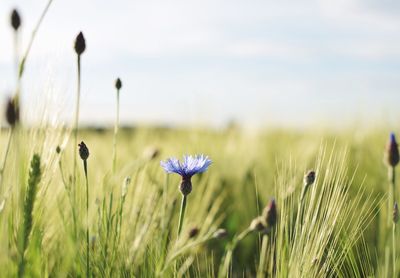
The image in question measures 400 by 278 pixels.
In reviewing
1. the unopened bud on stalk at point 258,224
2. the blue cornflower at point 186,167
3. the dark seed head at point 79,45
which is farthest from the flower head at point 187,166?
the dark seed head at point 79,45

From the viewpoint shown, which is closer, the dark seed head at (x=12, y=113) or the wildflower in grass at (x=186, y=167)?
the dark seed head at (x=12, y=113)

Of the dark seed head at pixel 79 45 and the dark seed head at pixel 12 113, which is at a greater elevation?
the dark seed head at pixel 79 45

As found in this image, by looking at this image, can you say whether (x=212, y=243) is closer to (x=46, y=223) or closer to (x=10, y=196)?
(x=46, y=223)

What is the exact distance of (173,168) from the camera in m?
0.97

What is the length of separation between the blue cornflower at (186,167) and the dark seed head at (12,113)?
299 millimetres

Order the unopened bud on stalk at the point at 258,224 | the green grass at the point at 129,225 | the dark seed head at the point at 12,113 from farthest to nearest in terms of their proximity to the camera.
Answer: the unopened bud on stalk at the point at 258,224
the green grass at the point at 129,225
the dark seed head at the point at 12,113

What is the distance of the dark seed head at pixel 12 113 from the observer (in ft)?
2.30

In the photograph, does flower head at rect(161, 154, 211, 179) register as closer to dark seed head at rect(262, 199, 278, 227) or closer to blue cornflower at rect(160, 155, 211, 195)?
blue cornflower at rect(160, 155, 211, 195)

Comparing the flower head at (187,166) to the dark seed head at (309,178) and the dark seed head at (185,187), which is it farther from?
the dark seed head at (309,178)

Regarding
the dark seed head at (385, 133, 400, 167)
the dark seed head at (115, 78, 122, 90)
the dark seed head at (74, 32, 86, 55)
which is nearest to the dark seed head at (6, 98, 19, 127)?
the dark seed head at (74, 32, 86, 55)

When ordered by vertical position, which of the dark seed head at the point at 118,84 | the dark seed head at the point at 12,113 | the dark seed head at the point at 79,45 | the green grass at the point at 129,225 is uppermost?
the dark seed head at the point at 79,45

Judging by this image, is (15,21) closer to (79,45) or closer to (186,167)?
(79,45)

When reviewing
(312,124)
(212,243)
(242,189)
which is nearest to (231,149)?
(242,189)

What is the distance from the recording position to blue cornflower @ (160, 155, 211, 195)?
0.95 meters
